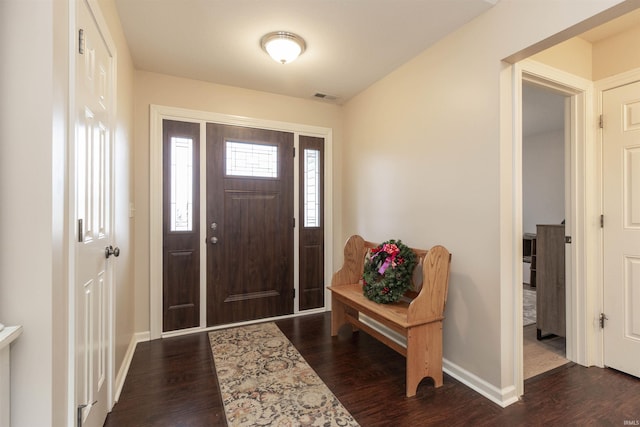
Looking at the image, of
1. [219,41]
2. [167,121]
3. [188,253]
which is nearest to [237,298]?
[188,253]

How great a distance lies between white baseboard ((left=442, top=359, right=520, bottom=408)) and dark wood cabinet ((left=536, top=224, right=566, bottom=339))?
3.73 feet

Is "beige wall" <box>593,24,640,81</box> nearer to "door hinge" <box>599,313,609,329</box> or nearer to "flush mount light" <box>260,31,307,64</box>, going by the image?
"door hinge" <box>599,313,609,329</box>

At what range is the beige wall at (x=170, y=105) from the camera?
275cm

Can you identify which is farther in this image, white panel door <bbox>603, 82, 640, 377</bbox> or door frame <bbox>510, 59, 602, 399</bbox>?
door frame <bbox>510, 59, 602, 399</bbox>

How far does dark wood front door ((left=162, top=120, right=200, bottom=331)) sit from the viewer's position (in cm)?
286

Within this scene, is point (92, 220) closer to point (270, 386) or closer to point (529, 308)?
point (270, 386)

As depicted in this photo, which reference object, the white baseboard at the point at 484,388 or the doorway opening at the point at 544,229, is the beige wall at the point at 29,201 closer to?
the white baseboard at the point at 484,388

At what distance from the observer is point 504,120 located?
1863 mm

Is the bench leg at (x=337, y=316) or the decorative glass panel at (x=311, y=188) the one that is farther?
the decorative glass panel at (x=311, y=188)

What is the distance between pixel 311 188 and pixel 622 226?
2.72 metres

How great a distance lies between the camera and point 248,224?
3.19 meters

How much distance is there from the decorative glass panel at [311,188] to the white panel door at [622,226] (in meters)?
2.56

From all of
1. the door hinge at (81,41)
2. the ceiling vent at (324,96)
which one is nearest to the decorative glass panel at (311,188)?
the ceiling vent at (324,96)

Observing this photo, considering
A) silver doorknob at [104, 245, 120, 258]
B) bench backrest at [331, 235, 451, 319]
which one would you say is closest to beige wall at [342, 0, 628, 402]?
bench backrest at [331, 235, 451, 319]
